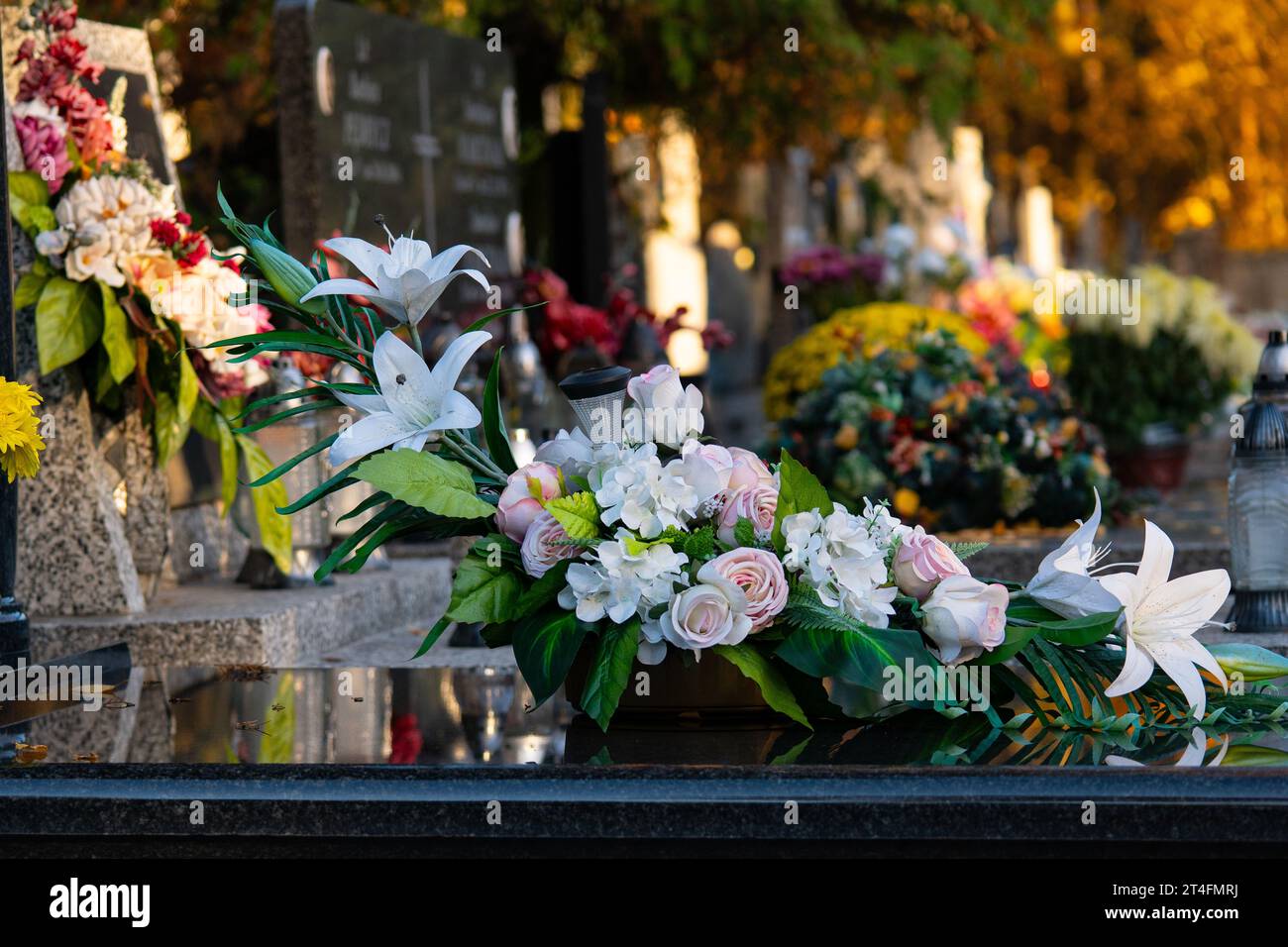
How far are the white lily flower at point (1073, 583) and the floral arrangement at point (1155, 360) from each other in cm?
572

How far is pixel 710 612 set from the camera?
2.60 metres

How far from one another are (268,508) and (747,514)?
2.47 metres

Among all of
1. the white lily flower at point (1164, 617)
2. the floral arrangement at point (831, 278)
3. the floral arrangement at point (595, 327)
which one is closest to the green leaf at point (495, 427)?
the white lily flower at point (1164, 617)

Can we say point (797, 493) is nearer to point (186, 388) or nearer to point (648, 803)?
point (648, 803)

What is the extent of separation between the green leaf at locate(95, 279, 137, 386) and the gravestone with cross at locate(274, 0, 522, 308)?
4.34 ft

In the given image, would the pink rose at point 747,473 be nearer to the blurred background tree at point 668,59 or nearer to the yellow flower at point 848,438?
the yellow flower at point 848,438

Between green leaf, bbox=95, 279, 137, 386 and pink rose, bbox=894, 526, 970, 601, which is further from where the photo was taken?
green leaf, bbox=95, 279, 137, 386

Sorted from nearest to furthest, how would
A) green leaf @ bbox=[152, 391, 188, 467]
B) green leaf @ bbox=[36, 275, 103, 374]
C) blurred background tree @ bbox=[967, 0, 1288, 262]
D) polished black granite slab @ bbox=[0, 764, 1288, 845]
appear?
polished black granite slab @ bbox=[0, 764, 1288, 845] → green leaf @ bbox=[36, 275, 103, 374] → green leaf @ bbox=[152, 391, 188, 467] → blurred background tree @ bbox=[967, 0, 1288, 262]

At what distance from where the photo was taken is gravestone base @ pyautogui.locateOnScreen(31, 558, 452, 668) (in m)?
4.55
